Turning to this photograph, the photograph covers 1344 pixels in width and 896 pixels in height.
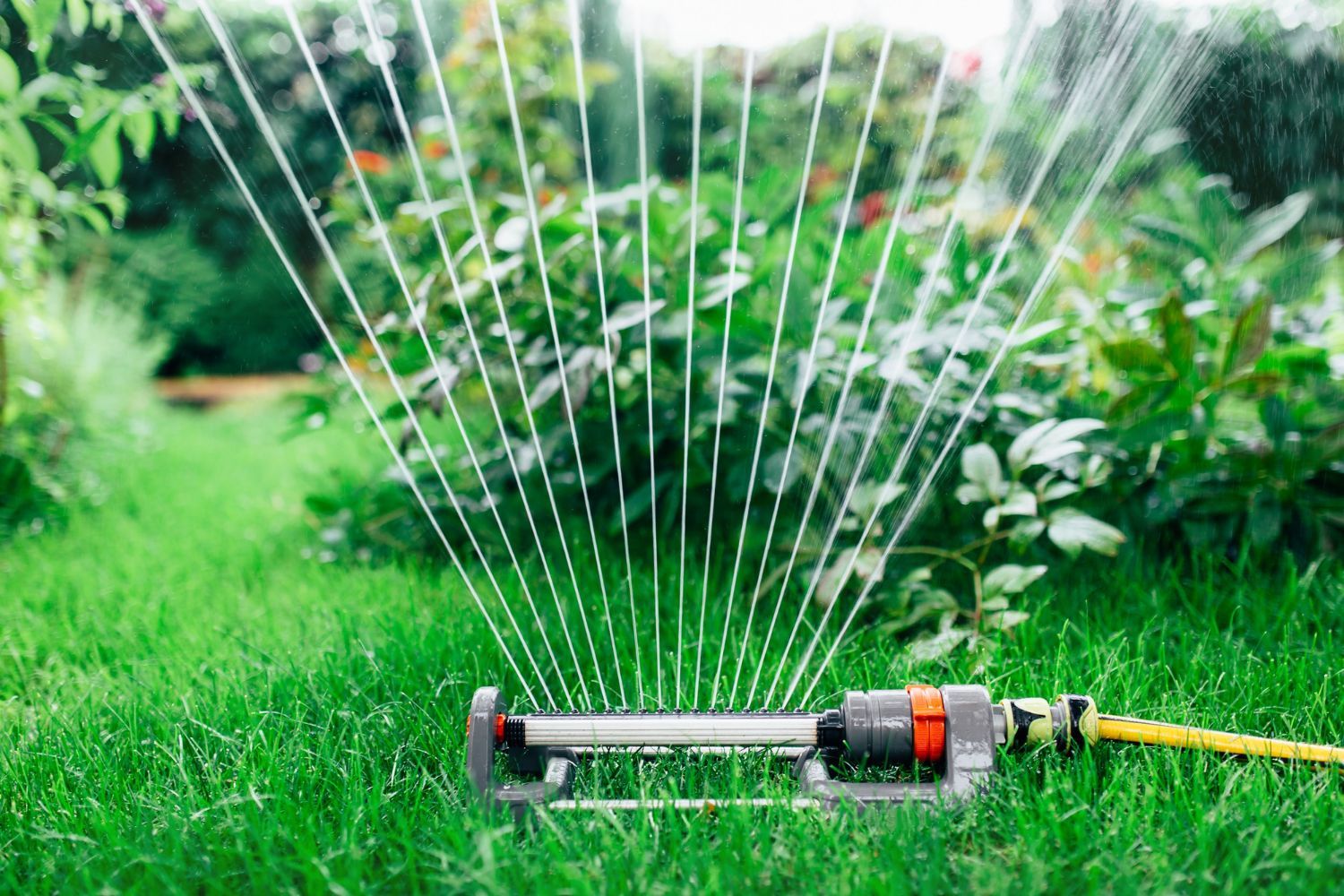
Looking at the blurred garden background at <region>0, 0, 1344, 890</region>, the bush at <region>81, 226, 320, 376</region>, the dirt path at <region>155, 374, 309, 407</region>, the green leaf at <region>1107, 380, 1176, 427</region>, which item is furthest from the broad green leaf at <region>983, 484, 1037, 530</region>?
the bush at <region>81, 226, 320, 376</region>

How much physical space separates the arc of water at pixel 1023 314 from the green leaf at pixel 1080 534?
0.26 metres

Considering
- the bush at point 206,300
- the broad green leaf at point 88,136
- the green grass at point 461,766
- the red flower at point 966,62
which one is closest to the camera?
the green grass at point 461,766

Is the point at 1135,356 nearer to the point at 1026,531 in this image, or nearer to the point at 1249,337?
the point at 1249,337

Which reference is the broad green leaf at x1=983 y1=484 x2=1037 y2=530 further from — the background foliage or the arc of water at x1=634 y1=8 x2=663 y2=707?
the arc of water at x1=634 y1=8 x2=663 y2=707

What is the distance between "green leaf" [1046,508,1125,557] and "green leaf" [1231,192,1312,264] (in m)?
0.77

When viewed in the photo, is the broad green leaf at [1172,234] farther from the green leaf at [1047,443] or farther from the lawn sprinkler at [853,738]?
the lawn sprinkler at [853,738]

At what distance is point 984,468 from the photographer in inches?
62.8

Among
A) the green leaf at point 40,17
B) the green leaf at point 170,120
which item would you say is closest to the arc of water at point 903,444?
the green leaf at point 170,120

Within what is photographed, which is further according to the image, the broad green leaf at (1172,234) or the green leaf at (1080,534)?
the broad green leaf at (1172,234)

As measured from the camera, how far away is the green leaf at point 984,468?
62.5 inches

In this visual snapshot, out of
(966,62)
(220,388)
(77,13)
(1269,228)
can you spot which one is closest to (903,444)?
(1269,228)

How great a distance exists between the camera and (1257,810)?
1031mm

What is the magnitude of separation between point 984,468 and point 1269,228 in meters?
0.87

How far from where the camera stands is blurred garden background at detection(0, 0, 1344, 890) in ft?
3.83
